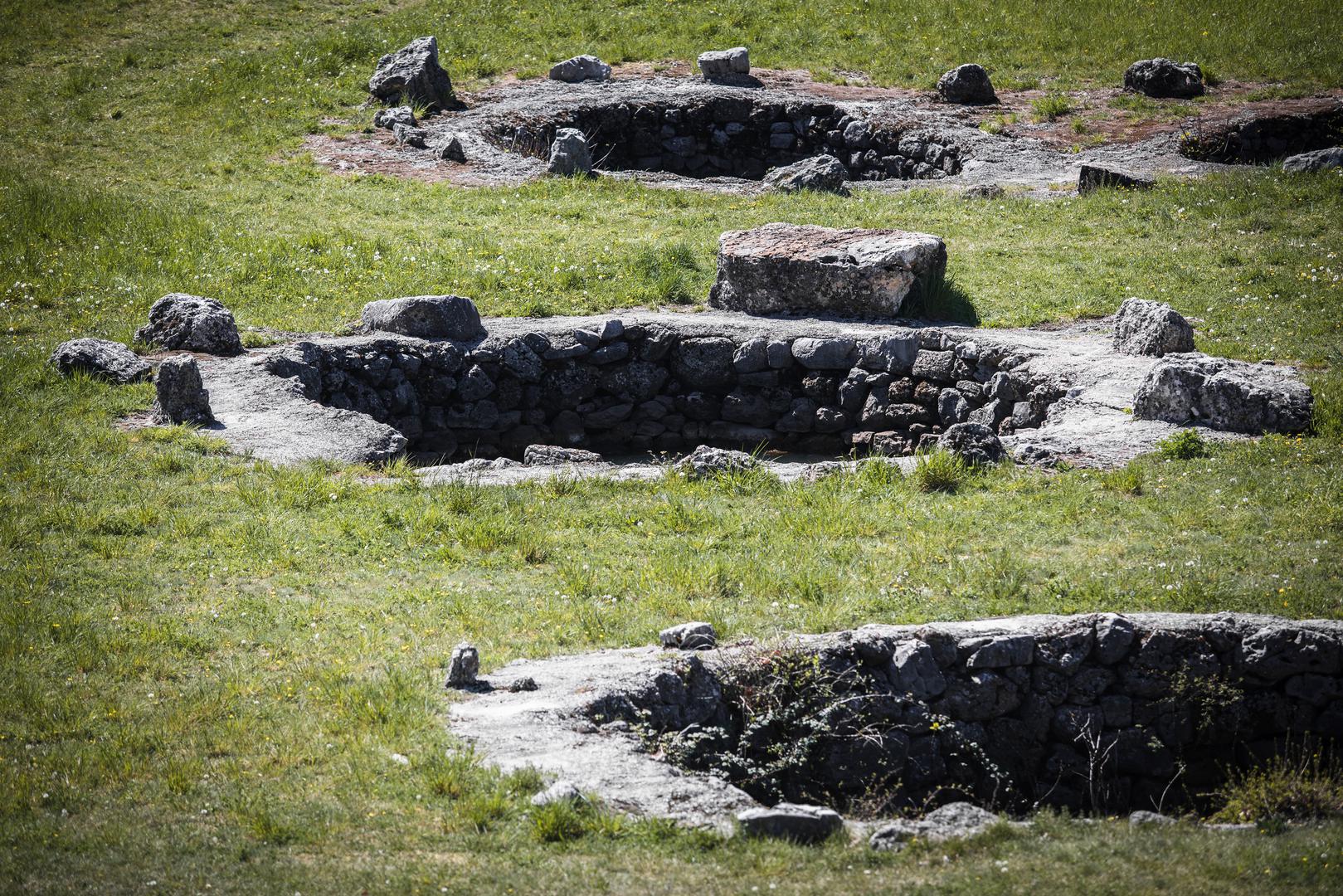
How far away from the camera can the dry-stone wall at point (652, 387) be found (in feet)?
49.1

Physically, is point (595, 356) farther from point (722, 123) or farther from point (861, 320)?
point (722, 123)

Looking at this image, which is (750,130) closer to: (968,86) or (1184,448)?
(968,86)

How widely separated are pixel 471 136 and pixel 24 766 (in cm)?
1972

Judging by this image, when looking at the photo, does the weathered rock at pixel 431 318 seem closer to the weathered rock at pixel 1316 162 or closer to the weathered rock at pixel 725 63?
the weathered rock at pixel 1316 162

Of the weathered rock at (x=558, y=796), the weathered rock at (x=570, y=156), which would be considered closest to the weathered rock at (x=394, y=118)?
the weathered rock at (x=570, y=156)

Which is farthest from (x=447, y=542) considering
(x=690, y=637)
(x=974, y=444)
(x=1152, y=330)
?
(x=1152, y=330)

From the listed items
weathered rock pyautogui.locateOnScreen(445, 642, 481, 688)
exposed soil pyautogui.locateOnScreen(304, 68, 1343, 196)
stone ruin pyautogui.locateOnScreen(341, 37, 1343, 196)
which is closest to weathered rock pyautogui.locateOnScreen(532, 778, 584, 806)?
weathered rock pyautogui.locateOnScreen(445, 642, 481, 688)

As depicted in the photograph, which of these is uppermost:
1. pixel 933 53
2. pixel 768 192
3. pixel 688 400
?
pixel 933 53

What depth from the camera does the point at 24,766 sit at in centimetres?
683

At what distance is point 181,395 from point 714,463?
5.81 m

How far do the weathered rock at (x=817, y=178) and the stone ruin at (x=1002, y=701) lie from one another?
14890 millimetres

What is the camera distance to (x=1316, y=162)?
68.2ft

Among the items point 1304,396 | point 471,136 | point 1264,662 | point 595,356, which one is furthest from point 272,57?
point 1264,662

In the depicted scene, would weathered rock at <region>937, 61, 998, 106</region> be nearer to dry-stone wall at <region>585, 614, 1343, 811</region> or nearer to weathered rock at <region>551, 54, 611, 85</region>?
weathered rock at <region>551, 54, 611, 85</region>
